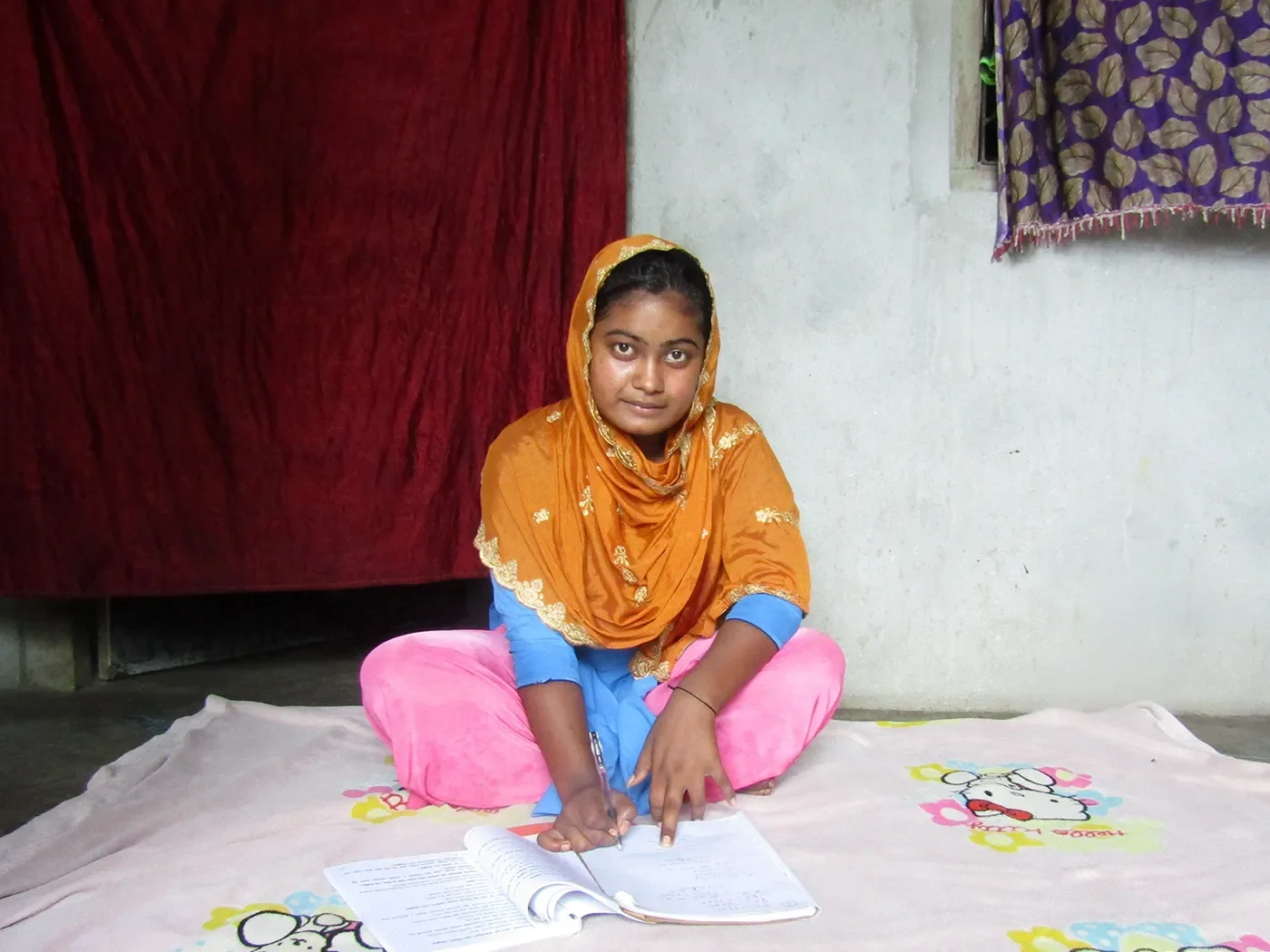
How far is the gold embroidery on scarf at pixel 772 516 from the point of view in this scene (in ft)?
5.97

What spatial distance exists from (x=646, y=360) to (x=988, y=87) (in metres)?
1.28

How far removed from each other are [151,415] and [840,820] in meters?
1.57

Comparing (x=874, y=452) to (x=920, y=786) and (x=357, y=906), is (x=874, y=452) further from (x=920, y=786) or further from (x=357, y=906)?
(x=357, y=906)

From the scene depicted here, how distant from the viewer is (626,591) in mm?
1817

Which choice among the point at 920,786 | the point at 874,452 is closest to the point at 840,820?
the point at 920,786

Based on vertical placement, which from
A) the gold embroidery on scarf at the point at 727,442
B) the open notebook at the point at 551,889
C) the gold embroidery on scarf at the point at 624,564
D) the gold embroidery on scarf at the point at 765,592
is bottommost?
the open notebook at the point at 551,889

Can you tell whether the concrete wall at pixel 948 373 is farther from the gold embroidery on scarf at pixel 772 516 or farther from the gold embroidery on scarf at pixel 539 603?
the gold embroidery on scarf at pixel 539 603

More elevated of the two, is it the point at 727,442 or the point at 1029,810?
the point at 727,442

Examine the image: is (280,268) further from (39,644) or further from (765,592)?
(765,592)

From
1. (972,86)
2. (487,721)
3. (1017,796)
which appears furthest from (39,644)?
(972,86)

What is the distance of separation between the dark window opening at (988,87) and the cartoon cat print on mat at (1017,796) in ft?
4.41

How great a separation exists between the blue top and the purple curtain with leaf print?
122 cm

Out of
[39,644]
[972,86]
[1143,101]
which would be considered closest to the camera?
[1143,101]

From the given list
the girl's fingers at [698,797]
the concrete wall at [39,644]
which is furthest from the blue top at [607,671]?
the concrete wall at [39,644]
